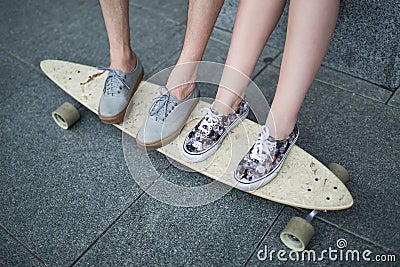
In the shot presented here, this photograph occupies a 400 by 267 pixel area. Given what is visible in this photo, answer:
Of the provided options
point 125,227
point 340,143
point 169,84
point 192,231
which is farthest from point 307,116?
point 125,227

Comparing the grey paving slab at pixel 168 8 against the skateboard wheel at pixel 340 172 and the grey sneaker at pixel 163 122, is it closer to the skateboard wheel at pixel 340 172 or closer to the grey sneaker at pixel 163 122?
the grey sneaker at pixel 163 122

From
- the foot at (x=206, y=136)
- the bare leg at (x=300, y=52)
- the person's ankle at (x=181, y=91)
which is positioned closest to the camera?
the bare leg at (x=300, y=52)

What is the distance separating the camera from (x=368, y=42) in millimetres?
1638

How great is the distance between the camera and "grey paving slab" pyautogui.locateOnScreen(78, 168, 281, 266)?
1.20 m

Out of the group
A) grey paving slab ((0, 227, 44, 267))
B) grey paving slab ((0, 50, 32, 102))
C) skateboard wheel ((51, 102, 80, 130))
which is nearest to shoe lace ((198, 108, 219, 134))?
skateboard wheel ((51, 102, 80, 130))

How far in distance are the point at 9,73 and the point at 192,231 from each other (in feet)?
3.91

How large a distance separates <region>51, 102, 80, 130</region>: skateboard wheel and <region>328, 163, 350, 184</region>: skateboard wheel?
95 centimetres

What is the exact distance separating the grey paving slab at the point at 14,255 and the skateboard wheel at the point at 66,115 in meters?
0.48

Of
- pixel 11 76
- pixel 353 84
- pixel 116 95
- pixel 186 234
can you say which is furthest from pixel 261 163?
pixel 11 76

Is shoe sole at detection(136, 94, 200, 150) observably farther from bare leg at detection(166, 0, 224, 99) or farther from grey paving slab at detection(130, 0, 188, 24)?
grey paving slab at detection(130, 0, 188, 24)

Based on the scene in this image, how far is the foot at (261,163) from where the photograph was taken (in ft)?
4.18

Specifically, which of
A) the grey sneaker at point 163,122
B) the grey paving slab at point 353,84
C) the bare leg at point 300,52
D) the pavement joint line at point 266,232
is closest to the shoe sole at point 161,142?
the grey sneaker at point 163,122

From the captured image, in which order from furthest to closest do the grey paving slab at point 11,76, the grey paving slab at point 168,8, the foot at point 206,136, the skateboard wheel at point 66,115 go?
the grey paving slab at point 168,8 → the grey paving slab at point 11,76 → the skateboard wheel at point 66,115 → the foot at point 206,136

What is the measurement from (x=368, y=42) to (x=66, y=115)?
1195 mm
